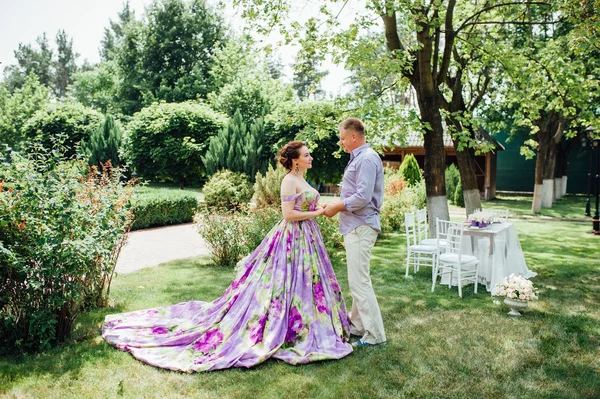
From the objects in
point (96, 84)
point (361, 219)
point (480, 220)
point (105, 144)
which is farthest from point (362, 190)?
point (96, 84)

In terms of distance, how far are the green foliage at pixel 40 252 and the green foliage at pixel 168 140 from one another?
16.6m

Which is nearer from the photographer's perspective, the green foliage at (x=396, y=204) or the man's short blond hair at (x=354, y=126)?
the man's short blond hair at (x=354, y=126)

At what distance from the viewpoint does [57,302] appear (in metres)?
4.31

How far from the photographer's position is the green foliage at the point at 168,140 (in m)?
21.1

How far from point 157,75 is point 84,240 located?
100 feet

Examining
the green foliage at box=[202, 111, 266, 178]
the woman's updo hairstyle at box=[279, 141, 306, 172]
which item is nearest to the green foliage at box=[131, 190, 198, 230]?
the green foliage at box=[202, 111, 266, 178]

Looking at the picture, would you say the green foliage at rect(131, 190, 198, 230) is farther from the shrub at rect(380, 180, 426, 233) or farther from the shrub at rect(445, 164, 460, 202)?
the shrub at rect(445, 164, 460, 202)

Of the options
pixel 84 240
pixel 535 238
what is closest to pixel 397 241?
pixel 535 238

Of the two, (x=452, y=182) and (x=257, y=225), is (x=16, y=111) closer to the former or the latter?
(x=452, y=182)

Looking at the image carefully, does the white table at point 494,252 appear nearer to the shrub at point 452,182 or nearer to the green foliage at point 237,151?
the green foliage at point 237,151

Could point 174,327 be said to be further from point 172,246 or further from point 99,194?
point 172,246

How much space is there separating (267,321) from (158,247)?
23.2 ft

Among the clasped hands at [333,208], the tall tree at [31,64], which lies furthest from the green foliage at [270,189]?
the tall tree at [31,64]

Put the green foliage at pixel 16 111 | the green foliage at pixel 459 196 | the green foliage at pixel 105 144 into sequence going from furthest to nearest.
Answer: the green foliage at pixel 16 111 → the green foliage at pixel 459 196 → the green foliage at pixel 105 144
